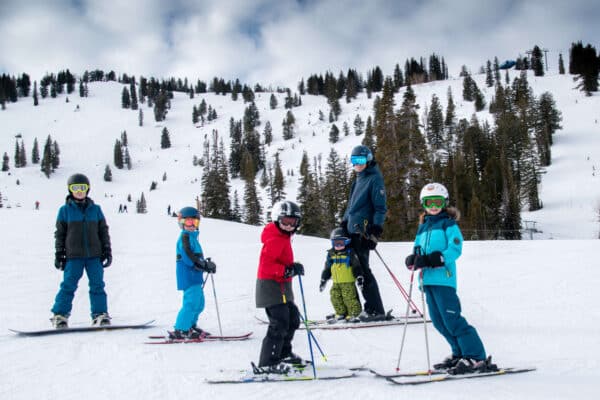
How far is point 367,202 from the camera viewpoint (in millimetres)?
5641

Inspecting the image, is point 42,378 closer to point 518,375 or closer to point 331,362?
point 331,362

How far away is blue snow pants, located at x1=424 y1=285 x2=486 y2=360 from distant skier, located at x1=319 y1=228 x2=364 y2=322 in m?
2.02

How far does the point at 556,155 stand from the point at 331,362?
217 ft

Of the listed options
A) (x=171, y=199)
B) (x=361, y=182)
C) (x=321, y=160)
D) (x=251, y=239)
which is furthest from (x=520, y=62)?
(x=361, y=182)

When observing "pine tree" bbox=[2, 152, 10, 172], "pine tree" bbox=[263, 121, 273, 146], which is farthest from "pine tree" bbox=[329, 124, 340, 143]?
"pine tree" bbox=[2, 152, 10, 172]

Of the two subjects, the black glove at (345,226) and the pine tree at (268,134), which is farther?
the pine tree at (268,134)

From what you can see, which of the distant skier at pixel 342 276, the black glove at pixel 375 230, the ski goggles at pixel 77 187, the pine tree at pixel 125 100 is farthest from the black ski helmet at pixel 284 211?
the pine tree at pixel 125 100

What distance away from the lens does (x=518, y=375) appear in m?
3.45

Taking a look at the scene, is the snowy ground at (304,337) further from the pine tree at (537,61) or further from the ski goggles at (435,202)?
the pine tree at (537,61)

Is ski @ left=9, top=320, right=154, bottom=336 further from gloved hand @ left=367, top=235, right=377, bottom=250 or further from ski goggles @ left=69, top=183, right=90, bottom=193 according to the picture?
gloved hand @ left=367, top=235, right=377, bottom=250

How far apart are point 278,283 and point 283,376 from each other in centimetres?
76

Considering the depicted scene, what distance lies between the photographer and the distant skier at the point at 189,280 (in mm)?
5059

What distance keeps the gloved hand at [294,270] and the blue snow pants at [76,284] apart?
312 cm

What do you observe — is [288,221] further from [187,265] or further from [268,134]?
[268,134]
